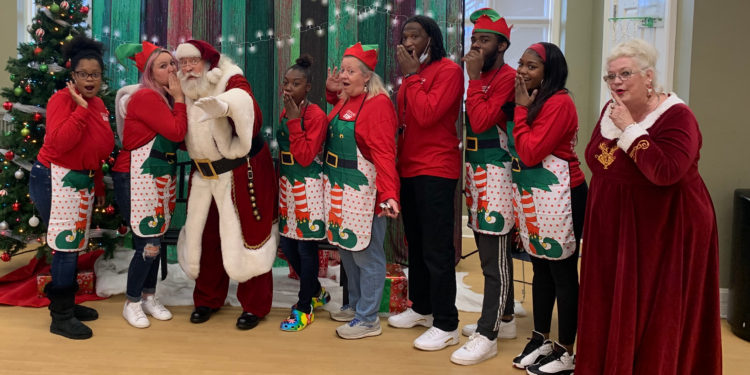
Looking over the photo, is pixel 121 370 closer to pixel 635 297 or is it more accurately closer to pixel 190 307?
pixel 190 307

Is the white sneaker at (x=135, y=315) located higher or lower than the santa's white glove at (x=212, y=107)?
lower

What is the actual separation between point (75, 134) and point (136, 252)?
693mm

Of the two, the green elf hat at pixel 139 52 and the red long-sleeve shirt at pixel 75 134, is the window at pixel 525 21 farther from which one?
the red long-sleeve shirt at pixel 75 134

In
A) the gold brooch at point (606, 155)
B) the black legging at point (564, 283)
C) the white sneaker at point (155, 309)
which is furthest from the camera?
Result: the white sneaker at point (155, 309)

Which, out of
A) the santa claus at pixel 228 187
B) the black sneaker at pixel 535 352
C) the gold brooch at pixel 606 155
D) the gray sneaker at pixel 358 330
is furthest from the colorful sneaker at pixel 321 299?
the gold brooch at pixel 606 155

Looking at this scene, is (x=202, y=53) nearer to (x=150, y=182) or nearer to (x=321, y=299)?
(x=150, y=182)

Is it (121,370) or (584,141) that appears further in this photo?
(584,141)

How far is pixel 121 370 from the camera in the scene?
267 centimetres

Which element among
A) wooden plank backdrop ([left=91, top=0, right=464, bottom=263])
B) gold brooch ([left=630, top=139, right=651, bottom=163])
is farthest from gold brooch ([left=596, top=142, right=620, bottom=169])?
wooden plank backdrop ([left=91, top=0, right=464, bottom=263])

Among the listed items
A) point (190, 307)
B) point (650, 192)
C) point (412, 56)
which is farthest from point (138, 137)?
point (650, 192)

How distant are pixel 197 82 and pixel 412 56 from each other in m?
1.06

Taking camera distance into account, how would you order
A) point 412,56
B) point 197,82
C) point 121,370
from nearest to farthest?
1. point 121,370
2. point 412,56
3. point 197,82

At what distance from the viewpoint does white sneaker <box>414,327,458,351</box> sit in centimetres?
292

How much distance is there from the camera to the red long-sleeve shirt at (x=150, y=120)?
9.79 feet
